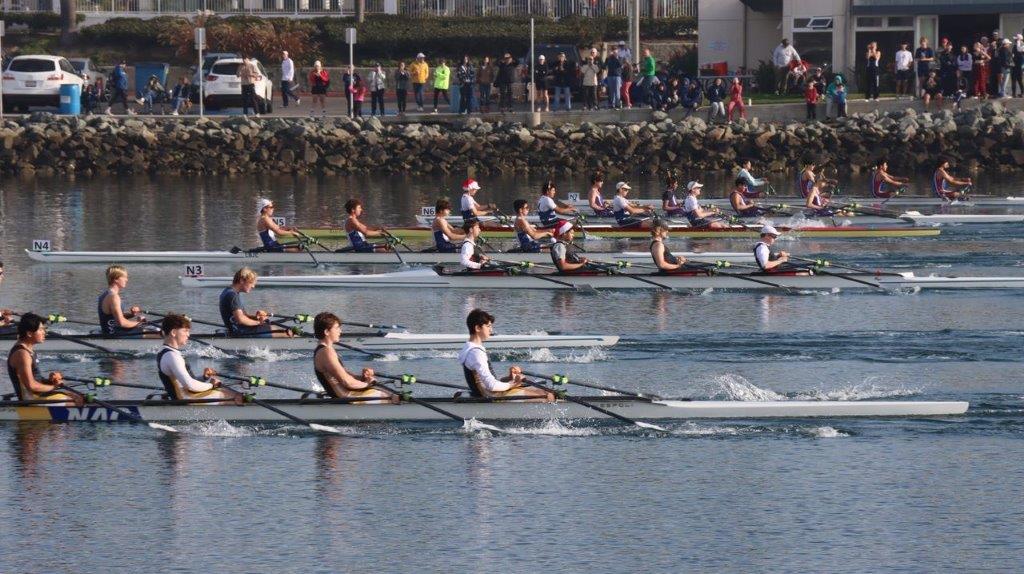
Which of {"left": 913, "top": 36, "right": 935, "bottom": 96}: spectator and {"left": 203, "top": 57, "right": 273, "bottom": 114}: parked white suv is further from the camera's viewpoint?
{"left": 203, "top": 57, "right": 273, "bottom": 114}: parked white suv

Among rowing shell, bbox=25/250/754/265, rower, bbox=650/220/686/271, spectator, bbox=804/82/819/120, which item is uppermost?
spectator, bbox=804/82/819/120

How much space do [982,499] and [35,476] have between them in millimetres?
9804

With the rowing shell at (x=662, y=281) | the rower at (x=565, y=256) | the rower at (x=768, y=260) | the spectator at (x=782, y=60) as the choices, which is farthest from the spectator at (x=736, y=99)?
the rower at (x=565, y=256)

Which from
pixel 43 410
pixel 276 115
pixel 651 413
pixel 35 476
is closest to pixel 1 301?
pixel 43 410

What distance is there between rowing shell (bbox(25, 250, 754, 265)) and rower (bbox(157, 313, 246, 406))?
Answer: 448 inches

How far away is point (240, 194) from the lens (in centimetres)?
4416

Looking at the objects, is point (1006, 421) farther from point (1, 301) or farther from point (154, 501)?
point (1, 301)

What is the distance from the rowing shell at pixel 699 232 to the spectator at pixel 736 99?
13585 mm

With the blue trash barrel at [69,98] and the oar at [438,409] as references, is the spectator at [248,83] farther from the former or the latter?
the oar at [438,409]

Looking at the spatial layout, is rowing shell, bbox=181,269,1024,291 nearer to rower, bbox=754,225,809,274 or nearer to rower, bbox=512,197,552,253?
rower, bbox=754,225,809,274

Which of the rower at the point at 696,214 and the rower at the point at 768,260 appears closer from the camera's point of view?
the rower at the point at 768,260

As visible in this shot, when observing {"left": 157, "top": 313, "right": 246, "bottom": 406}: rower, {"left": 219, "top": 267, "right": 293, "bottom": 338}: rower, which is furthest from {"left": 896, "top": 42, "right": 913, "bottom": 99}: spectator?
{"left": 157, "top": 313, "right": 246, "bottom": 406}: rower

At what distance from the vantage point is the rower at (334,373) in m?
18.2

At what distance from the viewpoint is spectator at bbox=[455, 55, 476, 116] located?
4962 centimetres
